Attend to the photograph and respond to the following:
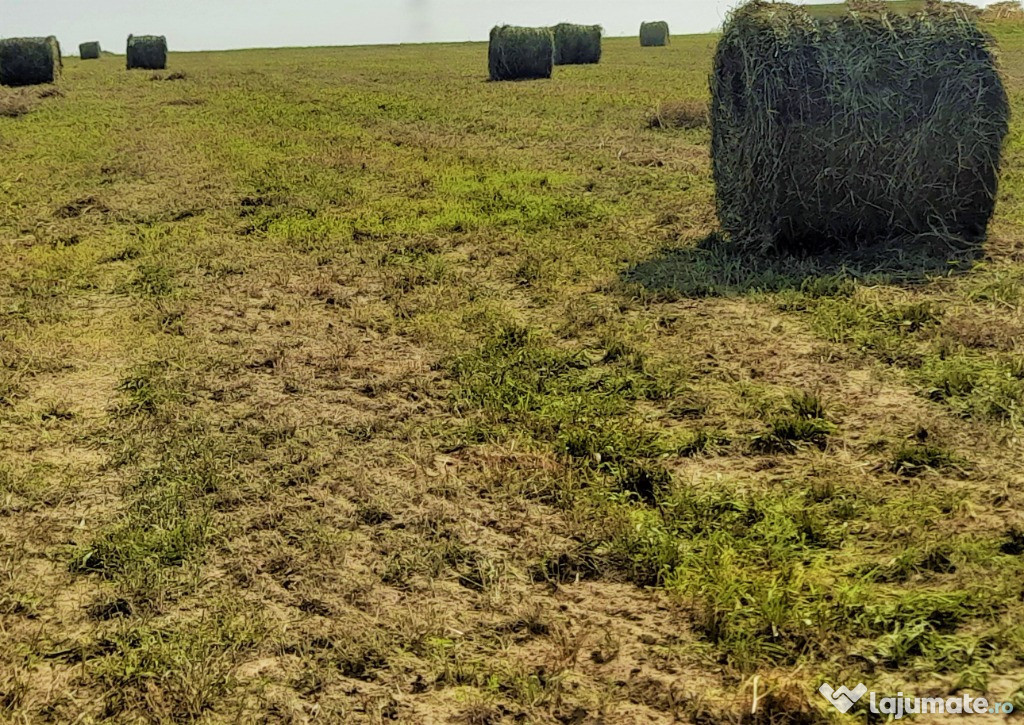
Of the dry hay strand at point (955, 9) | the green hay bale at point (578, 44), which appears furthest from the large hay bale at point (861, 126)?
the green hay bale at point (578, 44)

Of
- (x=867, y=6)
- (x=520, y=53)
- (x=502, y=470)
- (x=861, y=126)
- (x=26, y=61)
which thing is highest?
(x=26, y=61)

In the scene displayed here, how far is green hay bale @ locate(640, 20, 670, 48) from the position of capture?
130 ft

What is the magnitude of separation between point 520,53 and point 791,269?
18.8 metres

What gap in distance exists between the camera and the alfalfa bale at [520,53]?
2389 cm

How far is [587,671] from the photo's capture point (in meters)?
2.80

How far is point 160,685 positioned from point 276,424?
2.03 metres

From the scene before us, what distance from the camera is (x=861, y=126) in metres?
6.95

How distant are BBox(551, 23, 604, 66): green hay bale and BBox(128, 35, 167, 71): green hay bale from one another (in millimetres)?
15505

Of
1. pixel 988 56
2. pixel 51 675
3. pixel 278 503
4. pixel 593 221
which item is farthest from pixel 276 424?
pixel 988 56

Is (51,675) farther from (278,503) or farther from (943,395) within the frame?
(943,395)
